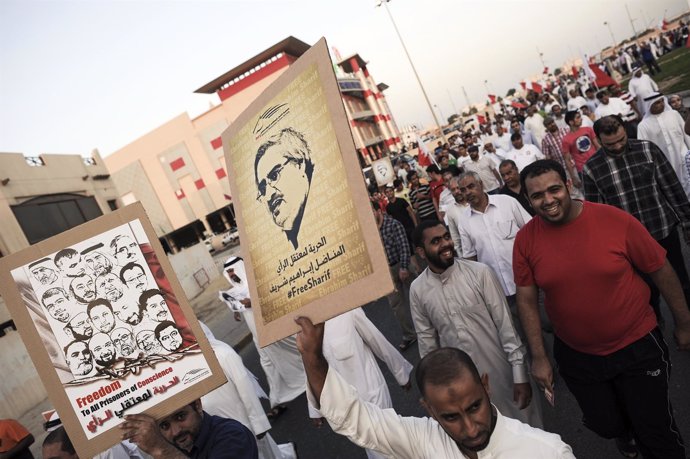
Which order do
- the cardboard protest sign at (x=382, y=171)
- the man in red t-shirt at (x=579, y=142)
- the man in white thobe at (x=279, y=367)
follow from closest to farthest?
the man in white thobe at (x=279, y=367)
the man in red t-shirt at (x=579, y=142)
the cardboard protest sign at (x=382, y=171)

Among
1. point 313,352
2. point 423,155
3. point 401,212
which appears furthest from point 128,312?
point 423,155

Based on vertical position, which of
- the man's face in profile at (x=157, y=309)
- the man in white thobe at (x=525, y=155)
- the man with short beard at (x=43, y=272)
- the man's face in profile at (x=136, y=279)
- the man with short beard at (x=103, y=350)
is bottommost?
the man in white thobe at (x=525, y=155)

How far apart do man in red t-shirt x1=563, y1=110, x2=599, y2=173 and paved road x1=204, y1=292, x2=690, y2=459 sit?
3175mm

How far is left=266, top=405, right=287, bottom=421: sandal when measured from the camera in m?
5.54

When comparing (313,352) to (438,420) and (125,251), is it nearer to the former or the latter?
(438,420)

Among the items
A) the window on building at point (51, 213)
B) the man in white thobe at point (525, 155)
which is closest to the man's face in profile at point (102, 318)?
the man in white thobe at point (525, 155)

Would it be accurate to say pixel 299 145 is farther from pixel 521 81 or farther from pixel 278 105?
pixel 521 81

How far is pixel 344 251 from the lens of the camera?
4.57 feet

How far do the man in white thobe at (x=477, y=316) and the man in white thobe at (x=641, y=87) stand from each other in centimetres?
871

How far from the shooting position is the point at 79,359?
5.64 ft

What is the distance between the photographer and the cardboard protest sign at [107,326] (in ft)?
5.56

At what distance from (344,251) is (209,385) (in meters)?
0.82

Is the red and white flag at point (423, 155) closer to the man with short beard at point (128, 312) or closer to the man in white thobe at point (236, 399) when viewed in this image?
the man in white thobe at point (236, 399)

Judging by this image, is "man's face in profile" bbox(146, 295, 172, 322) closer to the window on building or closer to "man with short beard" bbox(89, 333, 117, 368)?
"man with short beard" bbox(89, 333, 117, 368)
